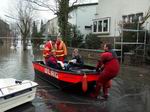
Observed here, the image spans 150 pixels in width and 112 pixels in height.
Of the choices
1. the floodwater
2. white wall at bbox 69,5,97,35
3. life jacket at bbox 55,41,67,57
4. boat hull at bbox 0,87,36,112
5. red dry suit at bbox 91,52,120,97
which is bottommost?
the floodwater

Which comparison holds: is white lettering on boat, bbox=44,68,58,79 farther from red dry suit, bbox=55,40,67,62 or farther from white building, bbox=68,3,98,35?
white building, bbox=68,3,98,35

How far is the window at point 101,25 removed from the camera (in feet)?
94.4

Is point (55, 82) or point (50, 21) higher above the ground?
point (50, 21)

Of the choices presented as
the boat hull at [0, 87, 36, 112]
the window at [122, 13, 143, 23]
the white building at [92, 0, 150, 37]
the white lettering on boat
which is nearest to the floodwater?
the boat hull at [0, 87, 36, 112]

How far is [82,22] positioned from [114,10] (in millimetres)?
9206

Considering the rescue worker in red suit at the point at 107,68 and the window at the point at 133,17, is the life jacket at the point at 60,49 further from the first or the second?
the window at the point at 133,17

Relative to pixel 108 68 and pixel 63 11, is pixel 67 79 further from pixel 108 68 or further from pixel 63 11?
pixel 63 11

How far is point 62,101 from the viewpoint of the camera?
9.35 meters

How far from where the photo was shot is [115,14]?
90.6 ft

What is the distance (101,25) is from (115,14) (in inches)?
91.8

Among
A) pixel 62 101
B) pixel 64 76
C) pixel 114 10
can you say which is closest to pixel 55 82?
pixel 64 76

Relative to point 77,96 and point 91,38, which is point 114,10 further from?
point 77,96

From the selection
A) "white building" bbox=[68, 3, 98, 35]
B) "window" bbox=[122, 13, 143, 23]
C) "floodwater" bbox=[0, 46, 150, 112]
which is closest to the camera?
"floodwater" bbox=[0, 46, 150, 112]

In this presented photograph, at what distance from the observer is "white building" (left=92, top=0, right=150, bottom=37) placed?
940 inches
